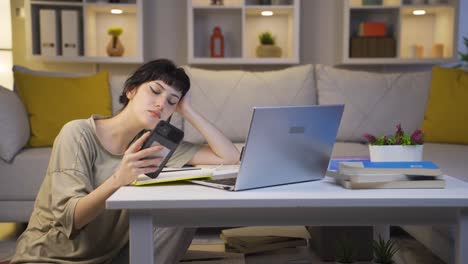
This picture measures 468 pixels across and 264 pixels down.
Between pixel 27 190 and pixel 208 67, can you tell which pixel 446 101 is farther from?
pixel 27 190

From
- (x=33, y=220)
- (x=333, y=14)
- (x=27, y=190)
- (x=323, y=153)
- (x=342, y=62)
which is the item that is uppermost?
(x=333, y=14)

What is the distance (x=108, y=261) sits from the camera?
1459mm

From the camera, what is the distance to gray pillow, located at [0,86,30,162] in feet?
9.25

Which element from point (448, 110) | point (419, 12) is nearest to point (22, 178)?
point (448, 110)

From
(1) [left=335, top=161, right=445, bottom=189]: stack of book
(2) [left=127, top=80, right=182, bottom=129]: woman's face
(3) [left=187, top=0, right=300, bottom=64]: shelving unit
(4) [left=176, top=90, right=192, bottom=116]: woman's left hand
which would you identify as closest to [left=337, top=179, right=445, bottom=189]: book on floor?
(1) [left=335, top=161, right=445, bottom=189]: stack of book

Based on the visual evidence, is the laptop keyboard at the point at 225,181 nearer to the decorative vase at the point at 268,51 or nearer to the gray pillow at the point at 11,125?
the gray pillow at the point at 11,125

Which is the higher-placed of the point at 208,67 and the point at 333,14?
the point at 333,14

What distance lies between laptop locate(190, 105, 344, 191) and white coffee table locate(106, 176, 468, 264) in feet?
0.12

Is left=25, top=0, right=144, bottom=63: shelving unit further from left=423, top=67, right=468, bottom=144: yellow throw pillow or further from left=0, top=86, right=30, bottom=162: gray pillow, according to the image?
left=423, top=67, right=468, bottom=144: yellow throw pillow

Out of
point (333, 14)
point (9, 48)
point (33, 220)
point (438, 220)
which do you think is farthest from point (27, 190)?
point (333, 14)

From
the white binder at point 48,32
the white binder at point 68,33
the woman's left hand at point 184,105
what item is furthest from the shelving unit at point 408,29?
the woman's left hand at point 184,105

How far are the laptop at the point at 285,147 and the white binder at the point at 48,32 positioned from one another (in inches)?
116

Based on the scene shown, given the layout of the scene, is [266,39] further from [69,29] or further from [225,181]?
[225,181]

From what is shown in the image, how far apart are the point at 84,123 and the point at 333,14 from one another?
3.06 meters
